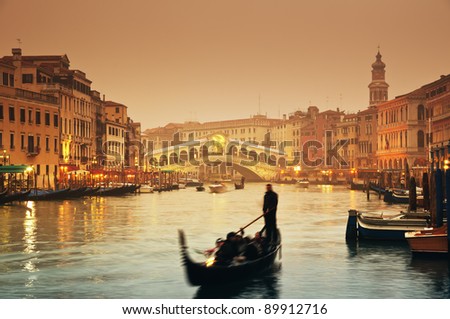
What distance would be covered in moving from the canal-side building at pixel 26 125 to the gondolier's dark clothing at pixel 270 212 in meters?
8.05

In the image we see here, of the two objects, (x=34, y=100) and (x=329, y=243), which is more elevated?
(x=34, y=100)

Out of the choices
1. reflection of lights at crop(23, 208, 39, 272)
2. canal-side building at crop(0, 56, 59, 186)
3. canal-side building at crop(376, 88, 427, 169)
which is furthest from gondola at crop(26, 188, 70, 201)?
canal-side building at crop(376, 88, 427, 169)

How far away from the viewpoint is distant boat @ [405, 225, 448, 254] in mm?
6555

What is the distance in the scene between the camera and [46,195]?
15.5 metres

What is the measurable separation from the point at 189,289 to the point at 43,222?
562 cm

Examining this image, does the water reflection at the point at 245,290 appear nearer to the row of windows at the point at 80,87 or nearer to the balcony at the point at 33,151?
the balcony at the point at 33,151

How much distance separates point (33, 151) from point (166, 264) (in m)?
8.44

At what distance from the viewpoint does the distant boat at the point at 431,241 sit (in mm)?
6555

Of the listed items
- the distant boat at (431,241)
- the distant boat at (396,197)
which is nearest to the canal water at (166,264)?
the distant boat at (431,241)

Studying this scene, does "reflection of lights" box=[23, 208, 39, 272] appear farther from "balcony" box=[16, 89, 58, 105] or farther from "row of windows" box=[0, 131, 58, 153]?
"balcony" box=[16, 89, 58, 105]

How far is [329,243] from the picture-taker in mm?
8133
